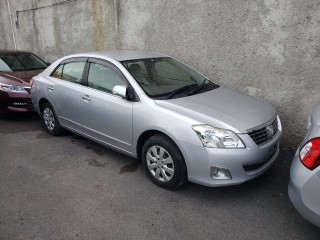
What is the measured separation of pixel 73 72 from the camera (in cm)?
459

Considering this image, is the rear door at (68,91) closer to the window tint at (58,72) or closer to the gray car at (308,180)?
the window tint at (58,72)

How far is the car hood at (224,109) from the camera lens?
3132 millimetres

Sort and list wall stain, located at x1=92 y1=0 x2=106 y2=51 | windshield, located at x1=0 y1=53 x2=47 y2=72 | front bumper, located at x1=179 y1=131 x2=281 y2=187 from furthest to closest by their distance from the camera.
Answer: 1. wall stain, located at x1=92 y1=0 x2=106 y2=51
2. windshield, located at x1=0 y1=53 x2=47 y2=72
3. front bumper, located at x1=179 y1=131 x2=281 y2=187

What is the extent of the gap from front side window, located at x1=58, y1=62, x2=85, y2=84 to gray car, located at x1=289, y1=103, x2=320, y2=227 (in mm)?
3177

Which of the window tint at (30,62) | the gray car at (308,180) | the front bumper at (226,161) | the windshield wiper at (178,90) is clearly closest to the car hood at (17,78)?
the window tint at (30,62)

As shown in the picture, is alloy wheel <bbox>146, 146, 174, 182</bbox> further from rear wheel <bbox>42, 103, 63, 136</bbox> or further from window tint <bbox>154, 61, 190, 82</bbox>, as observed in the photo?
rear wheel <bbox>42, 103, 63, 136</bbox>

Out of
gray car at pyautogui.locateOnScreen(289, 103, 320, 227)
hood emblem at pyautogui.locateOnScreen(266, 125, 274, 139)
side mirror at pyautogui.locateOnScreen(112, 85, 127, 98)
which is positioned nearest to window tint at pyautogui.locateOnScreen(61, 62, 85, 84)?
side mirror at pyautogui.locateOnScreen(112, 85, 127, 98)

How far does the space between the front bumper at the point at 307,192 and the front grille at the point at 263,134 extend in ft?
2.51

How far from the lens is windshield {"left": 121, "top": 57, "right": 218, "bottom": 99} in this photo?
12.2 ft

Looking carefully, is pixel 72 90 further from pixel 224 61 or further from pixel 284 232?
pixel 284 232

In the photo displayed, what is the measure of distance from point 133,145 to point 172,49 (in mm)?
2767

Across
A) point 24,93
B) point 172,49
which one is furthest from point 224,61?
point 24,93

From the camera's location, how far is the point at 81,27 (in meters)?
7.79

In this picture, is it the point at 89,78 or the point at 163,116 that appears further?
the point at 89,78
